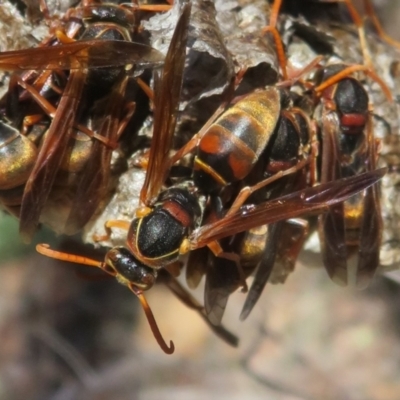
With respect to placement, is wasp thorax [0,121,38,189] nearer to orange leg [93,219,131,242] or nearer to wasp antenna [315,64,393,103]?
orange leg [93,219,131,242]

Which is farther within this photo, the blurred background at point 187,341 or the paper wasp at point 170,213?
the blurred background at point 187,341

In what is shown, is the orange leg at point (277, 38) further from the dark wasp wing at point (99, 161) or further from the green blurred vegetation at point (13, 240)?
the green blurred vegetation at point (13, 240)

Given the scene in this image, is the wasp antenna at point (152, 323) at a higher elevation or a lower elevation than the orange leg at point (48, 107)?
lower

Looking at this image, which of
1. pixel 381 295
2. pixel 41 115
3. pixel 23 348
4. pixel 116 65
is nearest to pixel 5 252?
pixel 23 348

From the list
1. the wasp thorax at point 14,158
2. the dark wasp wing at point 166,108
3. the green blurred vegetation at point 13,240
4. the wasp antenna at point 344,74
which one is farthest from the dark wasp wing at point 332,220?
the green blurred vegetation at point 13,240

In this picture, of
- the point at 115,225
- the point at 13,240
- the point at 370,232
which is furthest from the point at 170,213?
the point at 13,240

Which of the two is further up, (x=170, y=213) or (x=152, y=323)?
(x=170, y=213)

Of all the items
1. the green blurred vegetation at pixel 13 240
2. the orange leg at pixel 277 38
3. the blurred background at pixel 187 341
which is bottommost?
the blurred background at pixel 187 341

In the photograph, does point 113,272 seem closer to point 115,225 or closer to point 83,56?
point 115,225
